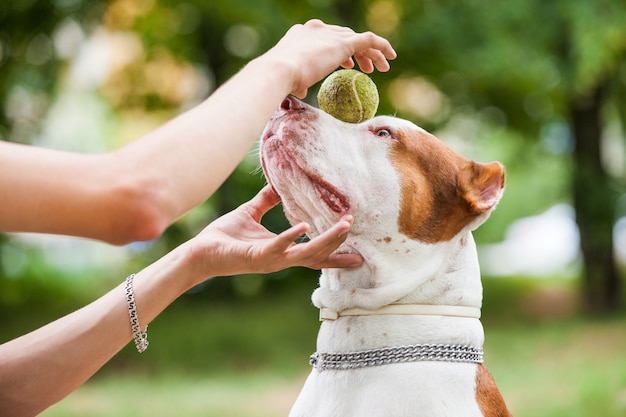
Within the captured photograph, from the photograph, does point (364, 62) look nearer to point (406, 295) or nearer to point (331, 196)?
point (331, 196)

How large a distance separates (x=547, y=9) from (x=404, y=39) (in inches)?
82.8

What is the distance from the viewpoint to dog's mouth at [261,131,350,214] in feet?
6.92

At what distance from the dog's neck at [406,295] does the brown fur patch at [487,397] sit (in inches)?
3.5

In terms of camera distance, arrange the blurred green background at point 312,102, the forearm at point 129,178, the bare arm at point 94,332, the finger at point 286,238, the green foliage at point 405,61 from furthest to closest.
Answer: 1. the green foliage at point 405,61
2. the blurred green background at point 312,102
3. the bare arm at point 94,332
4. the finger at point 286,238
5. the forearm at point 129,178

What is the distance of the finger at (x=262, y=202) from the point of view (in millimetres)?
2213

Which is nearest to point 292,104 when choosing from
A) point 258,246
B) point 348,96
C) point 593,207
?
point 348,96

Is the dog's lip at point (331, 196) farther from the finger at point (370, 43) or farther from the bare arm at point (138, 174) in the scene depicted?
the bare arm at point (138, 174)

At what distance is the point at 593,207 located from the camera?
10672 millimetres

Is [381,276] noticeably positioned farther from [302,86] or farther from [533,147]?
[533,147]

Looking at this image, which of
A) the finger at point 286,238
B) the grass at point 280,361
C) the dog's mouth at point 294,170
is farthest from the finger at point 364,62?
the grass at point 280,361

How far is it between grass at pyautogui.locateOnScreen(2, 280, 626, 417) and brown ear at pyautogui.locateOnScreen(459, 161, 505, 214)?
398cm

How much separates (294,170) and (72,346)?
71 centimetres

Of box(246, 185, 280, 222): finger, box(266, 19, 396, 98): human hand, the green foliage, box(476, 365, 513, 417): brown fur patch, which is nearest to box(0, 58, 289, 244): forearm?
box(266, 19, 396, 98): human hand

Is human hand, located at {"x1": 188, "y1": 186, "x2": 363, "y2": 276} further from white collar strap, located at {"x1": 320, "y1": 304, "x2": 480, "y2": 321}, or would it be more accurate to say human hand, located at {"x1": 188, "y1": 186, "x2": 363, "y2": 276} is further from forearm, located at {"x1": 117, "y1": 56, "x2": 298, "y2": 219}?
forearm, located at {"x1": 117, "y1": 56, "x2": 298, "y2": 219}
